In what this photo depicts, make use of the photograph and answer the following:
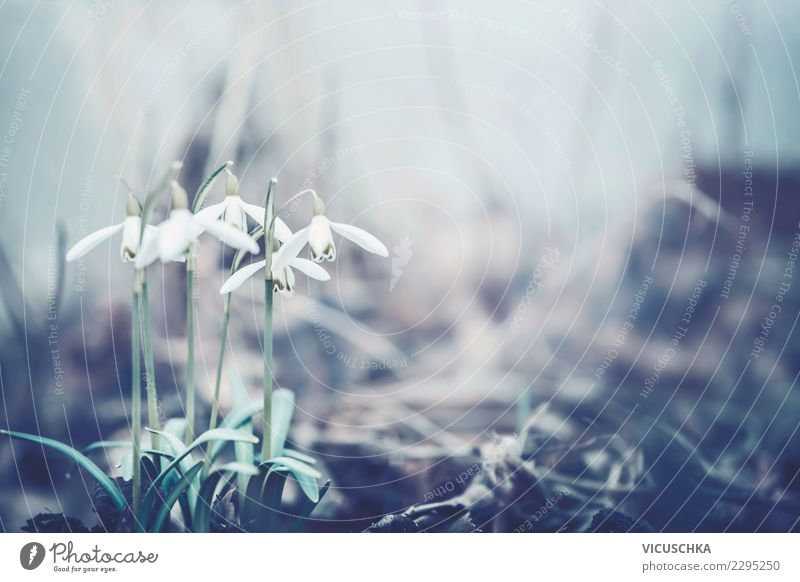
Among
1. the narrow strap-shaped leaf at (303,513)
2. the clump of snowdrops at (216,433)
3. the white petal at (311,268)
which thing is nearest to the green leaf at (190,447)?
the clump of snowdrops at (216,433)

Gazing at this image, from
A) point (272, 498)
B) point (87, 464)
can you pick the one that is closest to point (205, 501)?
point (272, 498)

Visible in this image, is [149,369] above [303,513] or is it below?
above

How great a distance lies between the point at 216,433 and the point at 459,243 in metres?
0.54

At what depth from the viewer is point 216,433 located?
106 centimetres

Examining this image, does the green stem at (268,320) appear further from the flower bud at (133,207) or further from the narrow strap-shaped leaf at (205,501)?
the flower bud at (133,207)

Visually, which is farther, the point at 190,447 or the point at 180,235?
the point at 190,447

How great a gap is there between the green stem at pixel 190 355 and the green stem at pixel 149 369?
54mm

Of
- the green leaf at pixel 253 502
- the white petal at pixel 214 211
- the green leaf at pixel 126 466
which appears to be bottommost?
the green leaf at pixel 253 502

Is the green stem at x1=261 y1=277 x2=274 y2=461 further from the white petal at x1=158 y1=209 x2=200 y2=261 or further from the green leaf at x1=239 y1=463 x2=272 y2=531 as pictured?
the white petal at x1=158 y1=209 x2=200 y2=261

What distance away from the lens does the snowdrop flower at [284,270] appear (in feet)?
3.34

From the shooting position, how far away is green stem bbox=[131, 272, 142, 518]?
1.06 metres
